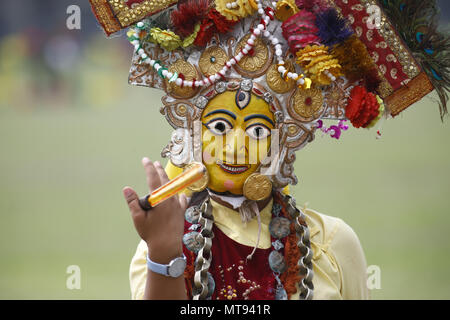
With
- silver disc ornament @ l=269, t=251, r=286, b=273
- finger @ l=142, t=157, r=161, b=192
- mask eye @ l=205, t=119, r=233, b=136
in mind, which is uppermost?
mask eye @ l=205, t=119, r=233, b=136

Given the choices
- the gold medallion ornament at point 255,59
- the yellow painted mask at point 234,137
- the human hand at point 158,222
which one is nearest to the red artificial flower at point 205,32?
the gold medallion ornament at point 255,59

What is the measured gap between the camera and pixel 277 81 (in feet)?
7.70

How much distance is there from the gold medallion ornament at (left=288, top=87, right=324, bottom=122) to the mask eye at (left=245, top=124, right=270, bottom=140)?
137 millimetres

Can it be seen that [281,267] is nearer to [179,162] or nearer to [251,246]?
[251,246]

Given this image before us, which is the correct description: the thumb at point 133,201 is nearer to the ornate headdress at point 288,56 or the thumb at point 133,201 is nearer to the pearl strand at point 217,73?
the ornate headdress at point 288,56

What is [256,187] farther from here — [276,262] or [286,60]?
[286,60]

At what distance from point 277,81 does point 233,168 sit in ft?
1.31

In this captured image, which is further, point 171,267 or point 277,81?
point 277,81

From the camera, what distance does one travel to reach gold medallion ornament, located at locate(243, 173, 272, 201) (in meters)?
2.30

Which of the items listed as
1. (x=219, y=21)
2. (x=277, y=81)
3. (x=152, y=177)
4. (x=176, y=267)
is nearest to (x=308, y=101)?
(x=277, y=81)

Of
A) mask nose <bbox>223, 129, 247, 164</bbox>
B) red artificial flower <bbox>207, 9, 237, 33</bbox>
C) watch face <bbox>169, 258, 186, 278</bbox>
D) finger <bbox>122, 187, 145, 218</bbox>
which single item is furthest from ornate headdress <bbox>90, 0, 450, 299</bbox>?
finger <bbox>122, 187, 145, 218</bbox>

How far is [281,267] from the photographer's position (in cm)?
234

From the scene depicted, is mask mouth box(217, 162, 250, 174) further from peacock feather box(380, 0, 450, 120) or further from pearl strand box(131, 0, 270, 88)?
peacock feather box(380, 0, 450, 120)

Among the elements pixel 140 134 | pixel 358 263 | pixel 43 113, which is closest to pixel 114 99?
pixel 140 134
